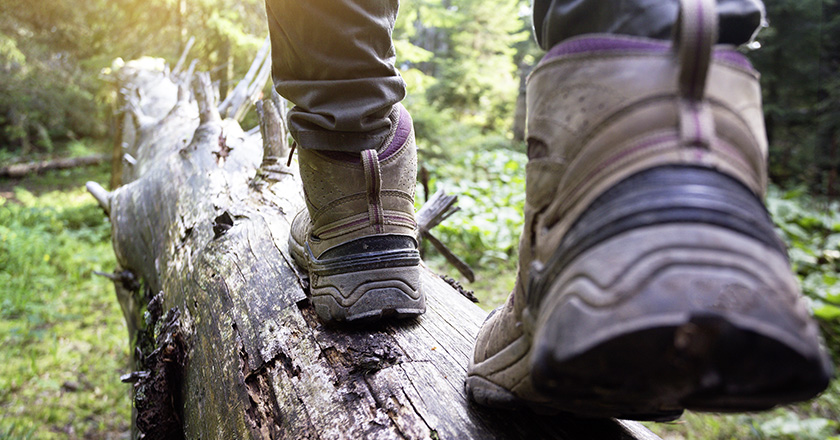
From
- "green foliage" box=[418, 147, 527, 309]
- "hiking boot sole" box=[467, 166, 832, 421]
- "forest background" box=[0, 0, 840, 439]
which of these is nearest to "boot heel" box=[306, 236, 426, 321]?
"hiking boot sole" box=[467, 166, 832, 421]

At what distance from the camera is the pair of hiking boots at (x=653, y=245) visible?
55cm

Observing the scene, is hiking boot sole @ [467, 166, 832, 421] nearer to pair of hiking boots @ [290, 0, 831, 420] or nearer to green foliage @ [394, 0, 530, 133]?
pair of hiking boots @ [290, 0, 831, 420]

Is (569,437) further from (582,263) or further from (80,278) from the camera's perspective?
(80,278)

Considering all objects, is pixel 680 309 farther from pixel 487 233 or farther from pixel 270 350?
pixel 487 233

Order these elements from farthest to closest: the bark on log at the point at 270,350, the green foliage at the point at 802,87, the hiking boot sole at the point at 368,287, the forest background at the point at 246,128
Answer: the green foliage at the point at 802,87 < the forest background at the point at 246,128 < the hiking boot sole at the point at 368,287 < the bark on log at the point at 270,350

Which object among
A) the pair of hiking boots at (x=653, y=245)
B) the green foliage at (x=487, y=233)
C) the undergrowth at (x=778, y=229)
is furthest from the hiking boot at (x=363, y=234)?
the green foliage at (x=487, y=233)

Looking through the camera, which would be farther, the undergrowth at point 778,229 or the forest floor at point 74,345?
the forest floor at point 74,345

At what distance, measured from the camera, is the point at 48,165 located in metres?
10.0

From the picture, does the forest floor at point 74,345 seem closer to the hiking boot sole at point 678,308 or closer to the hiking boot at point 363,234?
the hiking boot at point 363,234

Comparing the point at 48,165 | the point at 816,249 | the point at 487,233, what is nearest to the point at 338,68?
the point at 487,233

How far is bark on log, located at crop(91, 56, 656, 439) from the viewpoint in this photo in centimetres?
102

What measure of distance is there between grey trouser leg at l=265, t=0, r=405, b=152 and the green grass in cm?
274

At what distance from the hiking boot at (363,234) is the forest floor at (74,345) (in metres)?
1.12

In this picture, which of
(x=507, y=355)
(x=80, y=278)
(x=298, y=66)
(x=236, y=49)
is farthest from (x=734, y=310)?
(x=236, y=49)
